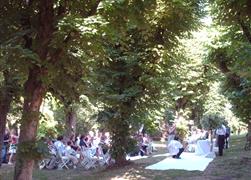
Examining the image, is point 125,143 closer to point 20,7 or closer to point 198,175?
point 198,175

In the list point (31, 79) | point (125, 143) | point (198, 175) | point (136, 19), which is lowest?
point (198, 175)

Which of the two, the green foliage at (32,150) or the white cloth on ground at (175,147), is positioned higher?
the white cloth on ground at (175,147)

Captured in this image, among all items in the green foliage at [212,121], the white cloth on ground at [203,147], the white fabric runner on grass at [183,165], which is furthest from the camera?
the green foliage at [212,121]

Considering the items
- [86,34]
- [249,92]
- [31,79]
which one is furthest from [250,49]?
[249,92]

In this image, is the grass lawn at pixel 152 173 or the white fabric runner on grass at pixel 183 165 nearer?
the grass lawn at pixel 152 173

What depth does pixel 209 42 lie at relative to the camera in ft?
72.4

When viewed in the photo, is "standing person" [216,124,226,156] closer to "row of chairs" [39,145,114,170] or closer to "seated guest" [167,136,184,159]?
"seated guest" [167,136,184,159]

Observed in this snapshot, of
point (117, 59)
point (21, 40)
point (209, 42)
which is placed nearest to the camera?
point (21, 40)

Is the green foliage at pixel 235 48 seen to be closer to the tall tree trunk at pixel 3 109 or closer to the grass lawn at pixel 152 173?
the grass lawn at pixel 152 173

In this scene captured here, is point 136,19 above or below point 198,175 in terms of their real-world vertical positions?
above

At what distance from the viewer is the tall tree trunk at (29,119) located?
9.43 metres

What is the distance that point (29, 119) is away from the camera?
951cm

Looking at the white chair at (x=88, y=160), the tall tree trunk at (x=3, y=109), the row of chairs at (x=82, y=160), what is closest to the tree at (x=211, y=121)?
the row of chairs at (x=82, y=160)

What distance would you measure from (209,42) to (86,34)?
14.5 m
